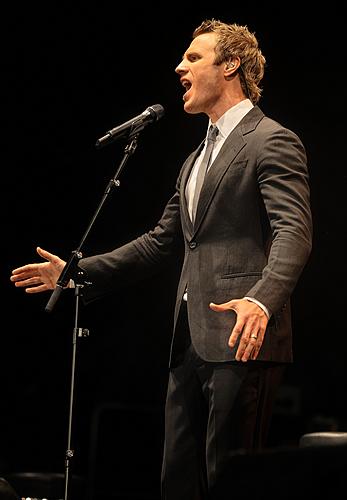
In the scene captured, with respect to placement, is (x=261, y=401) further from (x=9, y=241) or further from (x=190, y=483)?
(x=9, y=241)

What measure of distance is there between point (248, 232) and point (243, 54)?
1.95 feet

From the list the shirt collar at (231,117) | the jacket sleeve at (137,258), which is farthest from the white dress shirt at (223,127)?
the jacket sleeve at (137,258)

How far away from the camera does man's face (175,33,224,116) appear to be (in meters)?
2.31

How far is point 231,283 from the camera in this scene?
2.04 m

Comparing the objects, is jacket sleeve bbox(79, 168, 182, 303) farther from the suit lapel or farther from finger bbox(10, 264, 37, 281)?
the suit lapel

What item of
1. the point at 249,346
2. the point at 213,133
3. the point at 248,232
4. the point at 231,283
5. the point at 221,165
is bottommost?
the point at 249,346

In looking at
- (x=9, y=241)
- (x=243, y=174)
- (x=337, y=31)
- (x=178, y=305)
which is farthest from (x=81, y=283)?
(x=337, y=31)

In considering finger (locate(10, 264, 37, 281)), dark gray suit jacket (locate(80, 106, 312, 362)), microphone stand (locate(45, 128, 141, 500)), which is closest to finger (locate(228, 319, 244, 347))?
dark gray suit jacket (locate(80, 106, 312, 362))

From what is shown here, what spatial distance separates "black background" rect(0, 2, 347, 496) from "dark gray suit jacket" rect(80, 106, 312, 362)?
7.50ft

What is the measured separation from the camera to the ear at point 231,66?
7.64 feet

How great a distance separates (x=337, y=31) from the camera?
427 cm

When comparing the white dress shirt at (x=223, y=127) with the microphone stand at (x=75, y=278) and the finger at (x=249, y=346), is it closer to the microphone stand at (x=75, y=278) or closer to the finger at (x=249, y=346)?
the microphone stand at (x=75, y=278)

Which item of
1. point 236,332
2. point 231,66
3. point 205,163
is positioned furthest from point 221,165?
point 236,332

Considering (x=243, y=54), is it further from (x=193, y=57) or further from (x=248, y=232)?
(x=248, y=232)
